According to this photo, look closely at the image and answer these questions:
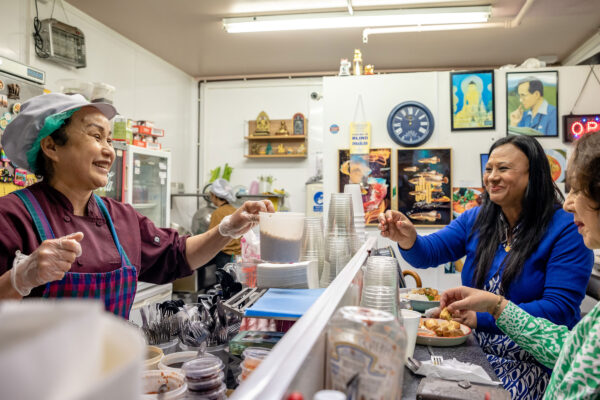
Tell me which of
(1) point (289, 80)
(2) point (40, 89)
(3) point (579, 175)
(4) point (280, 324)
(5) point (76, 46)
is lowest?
(4) point (280, 324)

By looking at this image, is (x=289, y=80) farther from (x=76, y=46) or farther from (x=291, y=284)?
(x=291, y=284)

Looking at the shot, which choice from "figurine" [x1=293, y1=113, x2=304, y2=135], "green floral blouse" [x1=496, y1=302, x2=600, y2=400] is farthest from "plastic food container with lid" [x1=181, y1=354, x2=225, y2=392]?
"figurine" [x1=293, y1=113, x2=304, y2=135]

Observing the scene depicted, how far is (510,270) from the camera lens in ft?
6.33

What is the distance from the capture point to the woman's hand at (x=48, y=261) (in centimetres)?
124

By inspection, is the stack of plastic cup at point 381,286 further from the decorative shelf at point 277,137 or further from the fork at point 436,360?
the decorative shelf at point 277,137

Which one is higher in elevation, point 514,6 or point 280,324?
point 514,6

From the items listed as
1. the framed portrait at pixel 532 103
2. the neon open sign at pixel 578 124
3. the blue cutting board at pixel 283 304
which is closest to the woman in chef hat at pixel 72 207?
the blue cutting board at pixel 283 304

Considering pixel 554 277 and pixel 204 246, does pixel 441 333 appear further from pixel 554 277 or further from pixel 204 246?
pixel 204 246

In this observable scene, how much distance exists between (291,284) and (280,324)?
170mm

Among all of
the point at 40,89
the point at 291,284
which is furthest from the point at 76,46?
the point at 291,284

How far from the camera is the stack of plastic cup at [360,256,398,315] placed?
44.2 inches

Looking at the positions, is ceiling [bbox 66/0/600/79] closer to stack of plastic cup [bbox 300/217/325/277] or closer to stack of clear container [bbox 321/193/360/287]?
stack of clear container [bbox 321/193/360/287]

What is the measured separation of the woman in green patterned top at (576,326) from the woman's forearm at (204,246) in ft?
3.65

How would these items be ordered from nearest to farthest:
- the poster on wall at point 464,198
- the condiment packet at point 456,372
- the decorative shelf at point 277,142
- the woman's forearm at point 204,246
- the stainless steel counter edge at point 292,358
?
the stainless steel counter edge at point 292,358, the condiment packet at point 456,372, the woman's forearm at point 204,246, the poster on wall at point 464,198, the decorative shelf at point 277,142
